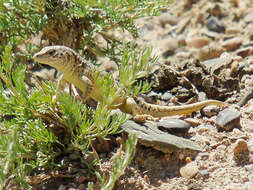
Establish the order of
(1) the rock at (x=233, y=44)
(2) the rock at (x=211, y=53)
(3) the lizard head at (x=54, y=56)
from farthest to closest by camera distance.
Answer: (1) the rock at (x=233, y=44) → (2) the rock at (x=211, y=53) → (3) the lizard head at (x=54, y=56)

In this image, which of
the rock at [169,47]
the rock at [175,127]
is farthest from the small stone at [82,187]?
the rock at [169,47]

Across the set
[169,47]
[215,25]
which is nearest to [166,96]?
[169,47]

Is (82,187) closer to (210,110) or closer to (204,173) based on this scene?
(204,173)

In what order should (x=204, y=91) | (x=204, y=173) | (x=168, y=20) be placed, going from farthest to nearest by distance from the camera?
1. (x=168, y=20)
2. (x=204, y=91)
3. (x=204, y=173)

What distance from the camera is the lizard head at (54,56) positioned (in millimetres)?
3770

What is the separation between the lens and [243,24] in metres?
8.61

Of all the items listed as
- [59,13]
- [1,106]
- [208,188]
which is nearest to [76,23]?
[59,13]

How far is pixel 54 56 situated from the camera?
Answer: 12.7 ft

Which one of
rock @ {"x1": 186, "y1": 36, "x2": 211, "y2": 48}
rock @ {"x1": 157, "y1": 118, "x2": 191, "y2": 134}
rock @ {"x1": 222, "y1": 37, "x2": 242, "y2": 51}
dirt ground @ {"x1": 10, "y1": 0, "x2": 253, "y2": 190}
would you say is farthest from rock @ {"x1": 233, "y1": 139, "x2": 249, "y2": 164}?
rock @ {"x1": 186, "y1": 36, "x2": 211, "y2": 48}

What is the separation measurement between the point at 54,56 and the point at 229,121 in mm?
2129

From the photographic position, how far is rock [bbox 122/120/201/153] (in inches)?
141

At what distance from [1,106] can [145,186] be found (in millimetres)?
1557

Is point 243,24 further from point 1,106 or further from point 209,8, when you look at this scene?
point 1,106

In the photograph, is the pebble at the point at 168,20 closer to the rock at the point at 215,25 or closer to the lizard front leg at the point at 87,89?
the rock at the point at 215,25
